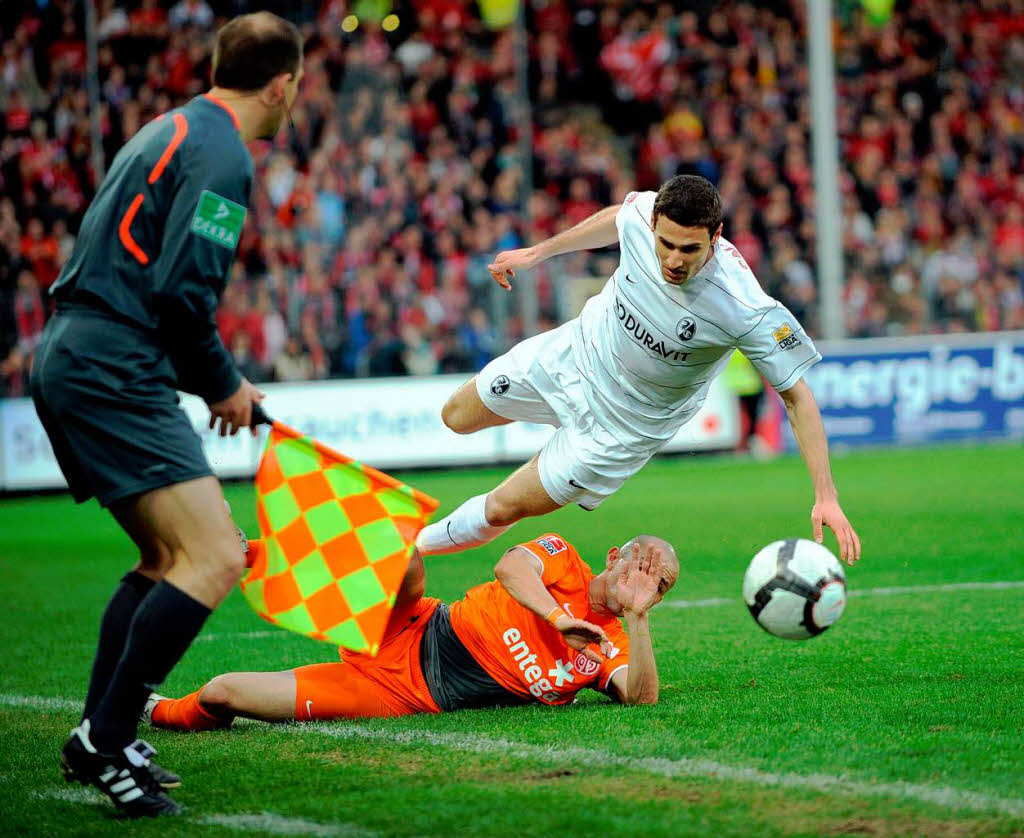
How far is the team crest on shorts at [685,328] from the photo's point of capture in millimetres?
5801

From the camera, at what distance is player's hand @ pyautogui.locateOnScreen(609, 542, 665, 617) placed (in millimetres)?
5113

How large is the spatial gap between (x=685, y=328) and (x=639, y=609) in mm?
1297

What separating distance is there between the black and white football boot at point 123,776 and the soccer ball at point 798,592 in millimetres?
2139

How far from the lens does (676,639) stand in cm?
694

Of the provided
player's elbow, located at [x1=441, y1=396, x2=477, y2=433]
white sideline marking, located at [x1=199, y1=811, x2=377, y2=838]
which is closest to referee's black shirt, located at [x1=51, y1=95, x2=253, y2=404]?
white sideline marking, located at [x1=199, y1=811, x2=377, y2=838]

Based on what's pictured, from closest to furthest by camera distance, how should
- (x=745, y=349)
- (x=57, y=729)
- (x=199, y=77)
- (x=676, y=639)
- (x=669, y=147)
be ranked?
(x=57, y=729) < (x=745, y=349) < (x=676, y=639) < (x=199, y=77) < (x=669, y=147)

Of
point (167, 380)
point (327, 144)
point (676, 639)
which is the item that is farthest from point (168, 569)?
point (327, 144)

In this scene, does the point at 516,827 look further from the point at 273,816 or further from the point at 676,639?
the point at 676,639

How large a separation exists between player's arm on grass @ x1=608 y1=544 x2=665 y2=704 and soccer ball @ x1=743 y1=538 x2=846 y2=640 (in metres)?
0.36

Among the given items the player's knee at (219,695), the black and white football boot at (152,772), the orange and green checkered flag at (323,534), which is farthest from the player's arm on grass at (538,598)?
the black and white football boot at (152,772)

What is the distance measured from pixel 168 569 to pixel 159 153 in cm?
127

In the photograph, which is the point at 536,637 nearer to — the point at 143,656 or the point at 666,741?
the point at 666,741

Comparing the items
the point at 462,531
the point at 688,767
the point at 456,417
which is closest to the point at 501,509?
the point at 462,531

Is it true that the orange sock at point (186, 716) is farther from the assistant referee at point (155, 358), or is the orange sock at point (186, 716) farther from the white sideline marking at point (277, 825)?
the white sideline marking at point (277, 825)
